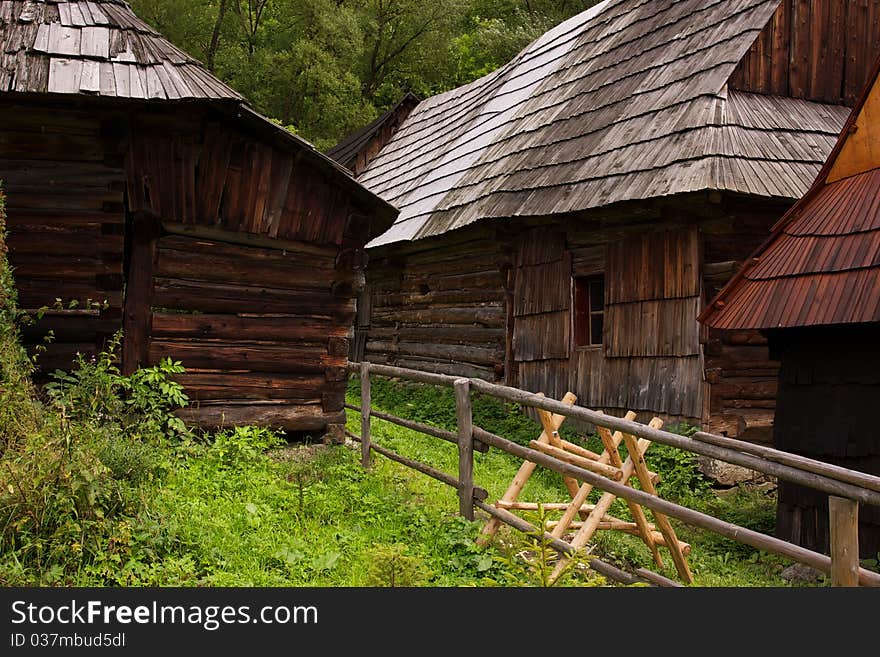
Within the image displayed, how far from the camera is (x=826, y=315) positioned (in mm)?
6227

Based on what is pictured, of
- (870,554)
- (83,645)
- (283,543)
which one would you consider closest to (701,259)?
(870,554)

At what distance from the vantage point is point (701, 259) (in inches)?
374

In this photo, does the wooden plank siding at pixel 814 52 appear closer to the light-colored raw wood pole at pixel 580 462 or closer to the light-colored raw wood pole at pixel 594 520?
the light-colored raw wood pole at pixel 580 462

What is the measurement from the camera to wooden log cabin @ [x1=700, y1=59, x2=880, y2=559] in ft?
20.3

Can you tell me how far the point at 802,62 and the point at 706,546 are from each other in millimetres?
6468

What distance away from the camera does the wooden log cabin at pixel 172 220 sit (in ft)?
23.8

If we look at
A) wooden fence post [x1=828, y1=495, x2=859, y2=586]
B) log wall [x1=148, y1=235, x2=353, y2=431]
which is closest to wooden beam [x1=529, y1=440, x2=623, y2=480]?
wooden fence post [x1=828, y1=495, x2=859, y2=586]

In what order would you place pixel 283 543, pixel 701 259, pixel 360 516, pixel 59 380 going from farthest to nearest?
1. pixel 701 259
2. pixel 59 380
3. pixel 360 516
4. pixel 283 543

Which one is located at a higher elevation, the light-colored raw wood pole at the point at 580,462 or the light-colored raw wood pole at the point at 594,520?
the light-colored raw wood pole at the point at 580,462

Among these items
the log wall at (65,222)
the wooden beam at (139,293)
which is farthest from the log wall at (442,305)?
the log wall at (65,222)

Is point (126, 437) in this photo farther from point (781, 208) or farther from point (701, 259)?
point (781, 208)

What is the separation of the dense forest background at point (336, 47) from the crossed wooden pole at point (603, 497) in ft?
80.7

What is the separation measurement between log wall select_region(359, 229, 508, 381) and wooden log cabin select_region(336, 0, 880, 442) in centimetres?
5

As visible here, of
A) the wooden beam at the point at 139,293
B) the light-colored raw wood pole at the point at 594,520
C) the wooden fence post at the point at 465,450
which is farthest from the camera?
the wooden beam at the point at 139,293
